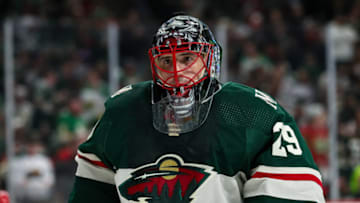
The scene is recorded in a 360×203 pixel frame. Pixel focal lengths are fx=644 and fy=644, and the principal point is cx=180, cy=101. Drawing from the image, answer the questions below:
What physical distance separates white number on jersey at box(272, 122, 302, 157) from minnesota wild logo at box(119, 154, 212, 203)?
0.22 metres

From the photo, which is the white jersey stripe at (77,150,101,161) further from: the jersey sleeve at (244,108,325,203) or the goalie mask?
the jersey sleeve at (244,108,325,203)

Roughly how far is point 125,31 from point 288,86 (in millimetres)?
1472

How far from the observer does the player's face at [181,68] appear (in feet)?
6.70

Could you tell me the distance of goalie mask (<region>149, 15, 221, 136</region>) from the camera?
205 centimetres

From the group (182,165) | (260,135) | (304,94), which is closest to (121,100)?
(182,165)

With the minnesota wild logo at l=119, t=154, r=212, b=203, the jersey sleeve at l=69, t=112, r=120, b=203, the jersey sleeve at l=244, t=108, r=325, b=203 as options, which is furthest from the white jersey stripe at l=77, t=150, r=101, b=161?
the jersey sleeve at l=244, t=108, r=325, b=203

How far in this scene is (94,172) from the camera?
223 cm

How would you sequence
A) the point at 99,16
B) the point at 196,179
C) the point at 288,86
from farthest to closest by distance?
the point at 99,16, the point at 288,86, the point at 196,179

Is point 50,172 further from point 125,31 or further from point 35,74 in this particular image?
point 125,31

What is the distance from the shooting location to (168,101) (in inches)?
83.4

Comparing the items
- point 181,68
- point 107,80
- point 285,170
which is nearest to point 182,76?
point 181,68

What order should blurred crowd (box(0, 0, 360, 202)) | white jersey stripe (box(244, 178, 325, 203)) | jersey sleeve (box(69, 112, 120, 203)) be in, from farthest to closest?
blurred crowd (box(0, 0, 360, 202)) → jersey sleeve (box(69, 112, 120, 203)) → white jersey stripe (box(244, 178, 325, 203))

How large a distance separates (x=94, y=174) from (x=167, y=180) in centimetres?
33

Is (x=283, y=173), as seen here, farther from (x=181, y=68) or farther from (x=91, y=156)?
(x=91, y=156)
